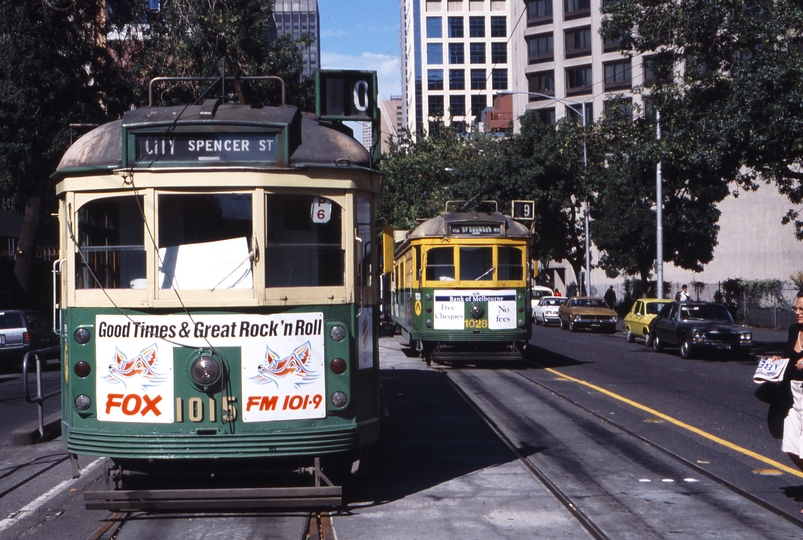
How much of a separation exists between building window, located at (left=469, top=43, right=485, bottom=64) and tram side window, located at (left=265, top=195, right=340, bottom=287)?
103419 millimetres

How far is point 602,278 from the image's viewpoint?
64375 millimetres

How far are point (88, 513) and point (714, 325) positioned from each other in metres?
19.1

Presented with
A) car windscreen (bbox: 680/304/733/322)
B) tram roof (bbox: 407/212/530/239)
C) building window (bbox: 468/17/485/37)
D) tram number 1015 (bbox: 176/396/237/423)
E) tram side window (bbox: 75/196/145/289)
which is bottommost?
tram number 1015 (bbox: 176/396/237/423)

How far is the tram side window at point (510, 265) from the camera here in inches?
780

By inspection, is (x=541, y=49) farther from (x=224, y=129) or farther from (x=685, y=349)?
(x=224, y=129)

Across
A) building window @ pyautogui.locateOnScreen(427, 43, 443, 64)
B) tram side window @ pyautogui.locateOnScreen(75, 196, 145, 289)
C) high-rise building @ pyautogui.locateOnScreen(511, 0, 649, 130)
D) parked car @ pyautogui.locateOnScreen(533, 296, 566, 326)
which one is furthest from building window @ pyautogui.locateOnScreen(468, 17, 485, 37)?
tram side window @ pyautogui.locateOnScreen(75, 196, 145, 289)

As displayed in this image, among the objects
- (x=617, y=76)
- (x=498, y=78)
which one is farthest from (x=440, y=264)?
(x=498, y=78)

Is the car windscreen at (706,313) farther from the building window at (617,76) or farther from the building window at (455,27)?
the building window at (455,27)

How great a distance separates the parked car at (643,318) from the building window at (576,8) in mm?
45136

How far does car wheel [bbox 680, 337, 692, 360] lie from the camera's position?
23641 mm

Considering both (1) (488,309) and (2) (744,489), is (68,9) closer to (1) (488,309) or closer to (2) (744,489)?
Answer: (1) (488,309)

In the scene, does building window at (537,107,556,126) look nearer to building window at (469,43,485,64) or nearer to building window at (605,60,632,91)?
building window at (605,60,632,91)

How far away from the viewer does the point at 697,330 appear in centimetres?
2334

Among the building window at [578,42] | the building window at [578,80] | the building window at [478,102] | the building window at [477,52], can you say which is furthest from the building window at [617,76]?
the building window at [477,52]
